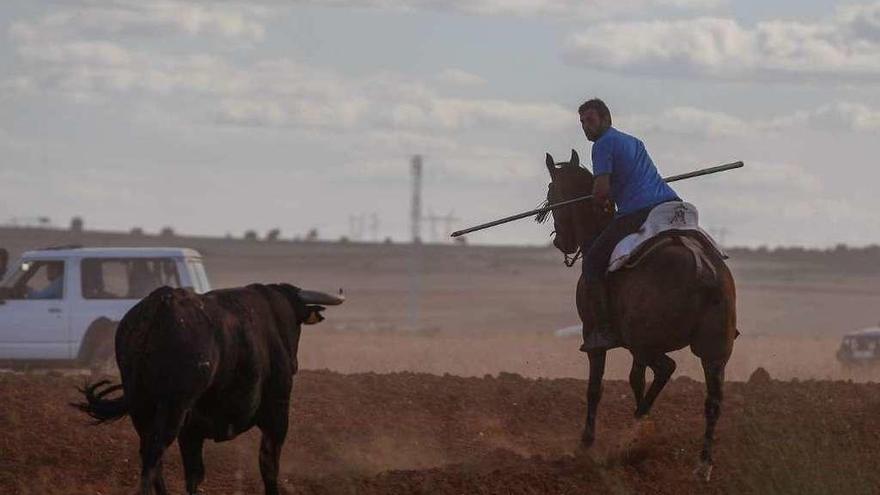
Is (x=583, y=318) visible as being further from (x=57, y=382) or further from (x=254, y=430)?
(x=57, y=382)

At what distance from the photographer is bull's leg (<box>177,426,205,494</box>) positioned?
10.7 metres

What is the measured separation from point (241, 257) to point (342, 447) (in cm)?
10867

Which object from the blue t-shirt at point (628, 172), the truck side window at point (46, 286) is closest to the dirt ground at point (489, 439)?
the blue t-shirt at point (628, 172)

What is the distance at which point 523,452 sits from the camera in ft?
46.3

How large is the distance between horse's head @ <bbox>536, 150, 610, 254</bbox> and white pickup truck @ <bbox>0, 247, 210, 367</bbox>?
9.39 metres

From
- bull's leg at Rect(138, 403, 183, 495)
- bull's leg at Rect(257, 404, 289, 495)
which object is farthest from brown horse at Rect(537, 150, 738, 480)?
bull's leg at Rect(138, 403, 183, 495)

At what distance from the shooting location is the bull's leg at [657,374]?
43.8 feet

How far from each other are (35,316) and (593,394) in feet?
37.4

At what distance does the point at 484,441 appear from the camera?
1463 cm

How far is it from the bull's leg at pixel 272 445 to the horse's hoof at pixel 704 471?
2799 mm

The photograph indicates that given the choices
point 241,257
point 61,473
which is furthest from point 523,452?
point 241,257

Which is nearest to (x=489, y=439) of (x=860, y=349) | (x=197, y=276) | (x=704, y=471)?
(x=704, y=471)

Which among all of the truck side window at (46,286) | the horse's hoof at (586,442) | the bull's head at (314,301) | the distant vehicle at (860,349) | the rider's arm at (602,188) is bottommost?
the distant vehicle at (860,349)

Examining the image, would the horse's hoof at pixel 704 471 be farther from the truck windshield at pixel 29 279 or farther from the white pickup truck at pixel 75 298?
the truck windshield at pixel 29 279
